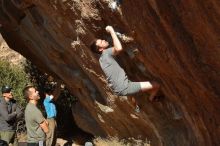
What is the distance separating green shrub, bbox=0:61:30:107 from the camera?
19.0 metres

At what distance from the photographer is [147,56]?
27.3 feet

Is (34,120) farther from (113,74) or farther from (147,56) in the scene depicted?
(147,56)

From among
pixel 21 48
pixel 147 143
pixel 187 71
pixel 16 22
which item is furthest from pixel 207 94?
pixel 21 48

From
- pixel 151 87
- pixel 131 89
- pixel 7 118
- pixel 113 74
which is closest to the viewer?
pixel 113 74

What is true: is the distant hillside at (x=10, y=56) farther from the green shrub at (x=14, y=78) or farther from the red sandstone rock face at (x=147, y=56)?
the red sandstone rock face at (x=147, y=56)

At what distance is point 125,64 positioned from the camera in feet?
31.1

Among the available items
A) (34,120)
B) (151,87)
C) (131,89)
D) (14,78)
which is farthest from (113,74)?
(14,78)

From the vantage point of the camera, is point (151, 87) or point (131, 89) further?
point (151, 87)

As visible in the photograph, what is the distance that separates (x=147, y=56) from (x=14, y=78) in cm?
1192

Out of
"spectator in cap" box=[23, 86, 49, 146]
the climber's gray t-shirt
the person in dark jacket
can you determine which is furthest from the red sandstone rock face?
the person in dark jacket

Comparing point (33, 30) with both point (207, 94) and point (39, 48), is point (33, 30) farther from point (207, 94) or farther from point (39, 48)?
point (207, 94)

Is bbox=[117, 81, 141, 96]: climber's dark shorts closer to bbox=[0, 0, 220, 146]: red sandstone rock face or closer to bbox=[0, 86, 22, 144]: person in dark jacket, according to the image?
bbox=[0, 0, 220, 146]: red sandstone rock face

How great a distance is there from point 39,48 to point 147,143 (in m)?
4.32

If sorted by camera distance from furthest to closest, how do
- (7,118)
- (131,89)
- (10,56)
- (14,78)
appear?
(10,56) < (14,78) < (7,118) < (131,89)
